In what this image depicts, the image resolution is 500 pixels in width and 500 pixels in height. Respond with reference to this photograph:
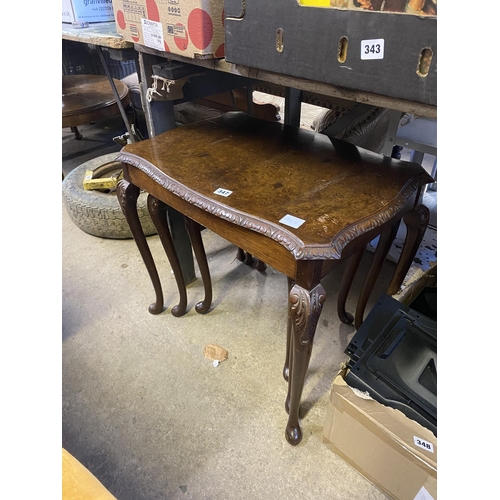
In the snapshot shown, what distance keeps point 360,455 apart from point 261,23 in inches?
40.5

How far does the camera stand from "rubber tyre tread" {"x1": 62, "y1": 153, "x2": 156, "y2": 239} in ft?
5.76

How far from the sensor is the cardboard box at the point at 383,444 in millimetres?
793

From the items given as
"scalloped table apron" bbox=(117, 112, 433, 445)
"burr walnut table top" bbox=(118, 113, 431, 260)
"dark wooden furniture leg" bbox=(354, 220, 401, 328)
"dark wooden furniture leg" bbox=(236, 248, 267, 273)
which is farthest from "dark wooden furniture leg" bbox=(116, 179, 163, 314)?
"dark wooden furniture leg" bbox=(354, 220, 401, 328)

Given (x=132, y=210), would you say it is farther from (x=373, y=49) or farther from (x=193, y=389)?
(x=373, y=49)

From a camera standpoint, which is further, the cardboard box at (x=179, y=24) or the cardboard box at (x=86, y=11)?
the cardboard box at (x=86, y=11)

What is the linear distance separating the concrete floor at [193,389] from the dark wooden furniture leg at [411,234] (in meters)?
0.35

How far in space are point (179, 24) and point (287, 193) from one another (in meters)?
0.47

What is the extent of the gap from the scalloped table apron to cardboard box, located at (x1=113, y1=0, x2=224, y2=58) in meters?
0.24

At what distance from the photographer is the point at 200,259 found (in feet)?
4.52

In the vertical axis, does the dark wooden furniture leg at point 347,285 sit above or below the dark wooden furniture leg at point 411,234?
below

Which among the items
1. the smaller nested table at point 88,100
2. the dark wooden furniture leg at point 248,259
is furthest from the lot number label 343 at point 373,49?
the smaller nested table at point 88,100

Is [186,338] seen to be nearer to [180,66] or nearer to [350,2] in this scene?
[180,66]

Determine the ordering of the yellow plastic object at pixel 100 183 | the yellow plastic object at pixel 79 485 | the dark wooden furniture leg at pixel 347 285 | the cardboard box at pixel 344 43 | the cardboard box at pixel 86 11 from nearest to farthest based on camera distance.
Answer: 1. the yellow plastic object at pixel 79 485
2. the cardboard box at pixel 344 43
3. the dark wooden furniture leg at pixel 347 285
4. the cardboard box at pixel 86 11
5. the yellow plastic object at pixel 100 183

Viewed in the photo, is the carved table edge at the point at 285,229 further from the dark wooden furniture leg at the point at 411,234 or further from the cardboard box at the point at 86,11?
the cardboard box at the point at 86,11
